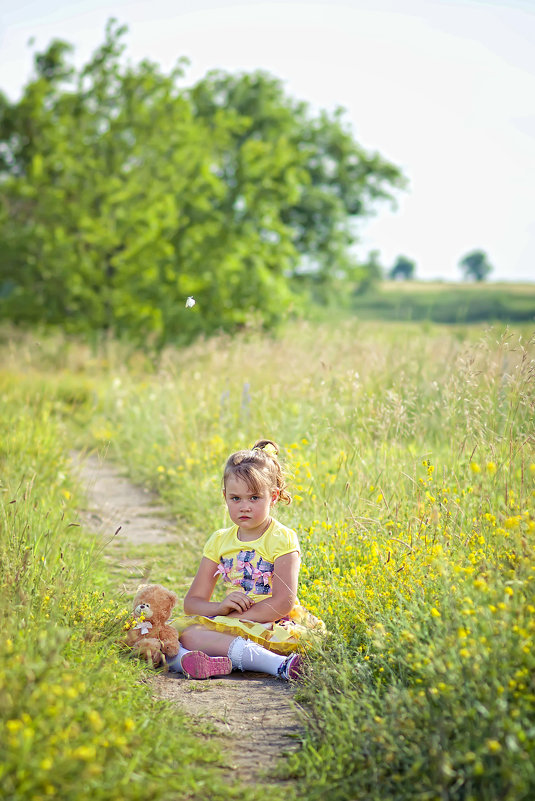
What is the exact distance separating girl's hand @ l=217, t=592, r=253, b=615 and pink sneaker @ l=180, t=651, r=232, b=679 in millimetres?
244

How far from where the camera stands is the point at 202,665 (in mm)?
3652

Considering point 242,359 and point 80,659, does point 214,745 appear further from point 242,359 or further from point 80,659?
point 242,359

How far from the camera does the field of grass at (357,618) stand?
2.37 metres

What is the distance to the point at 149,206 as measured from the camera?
15438 millimetres

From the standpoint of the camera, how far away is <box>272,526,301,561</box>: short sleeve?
391 centimetres

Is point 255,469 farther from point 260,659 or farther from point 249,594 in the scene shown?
point 260,659

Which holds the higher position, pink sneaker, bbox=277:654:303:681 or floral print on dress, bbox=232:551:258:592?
floral print on dress, bbox=232:551:258:592

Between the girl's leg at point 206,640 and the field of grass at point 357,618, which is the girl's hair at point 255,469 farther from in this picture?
the girl's leg at point 206,640

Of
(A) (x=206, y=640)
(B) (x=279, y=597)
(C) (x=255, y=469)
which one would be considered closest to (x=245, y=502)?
(C) (x=255, y=469)

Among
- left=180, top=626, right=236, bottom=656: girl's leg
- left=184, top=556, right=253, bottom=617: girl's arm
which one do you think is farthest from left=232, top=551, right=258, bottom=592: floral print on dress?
left=180, top=626, right=236, bottom=656: girl's leg

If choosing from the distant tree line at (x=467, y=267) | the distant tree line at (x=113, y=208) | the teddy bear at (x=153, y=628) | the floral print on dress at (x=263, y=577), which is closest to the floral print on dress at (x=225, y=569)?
the floral print on dress at (x=263, y=577)

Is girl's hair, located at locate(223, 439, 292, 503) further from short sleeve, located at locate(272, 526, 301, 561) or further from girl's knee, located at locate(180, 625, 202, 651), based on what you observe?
girl's knee, located at locate(180, 625, 202, 651)

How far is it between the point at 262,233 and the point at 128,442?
13509 millimetres

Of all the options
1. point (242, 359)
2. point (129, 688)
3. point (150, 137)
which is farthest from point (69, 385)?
point (129, 688)
